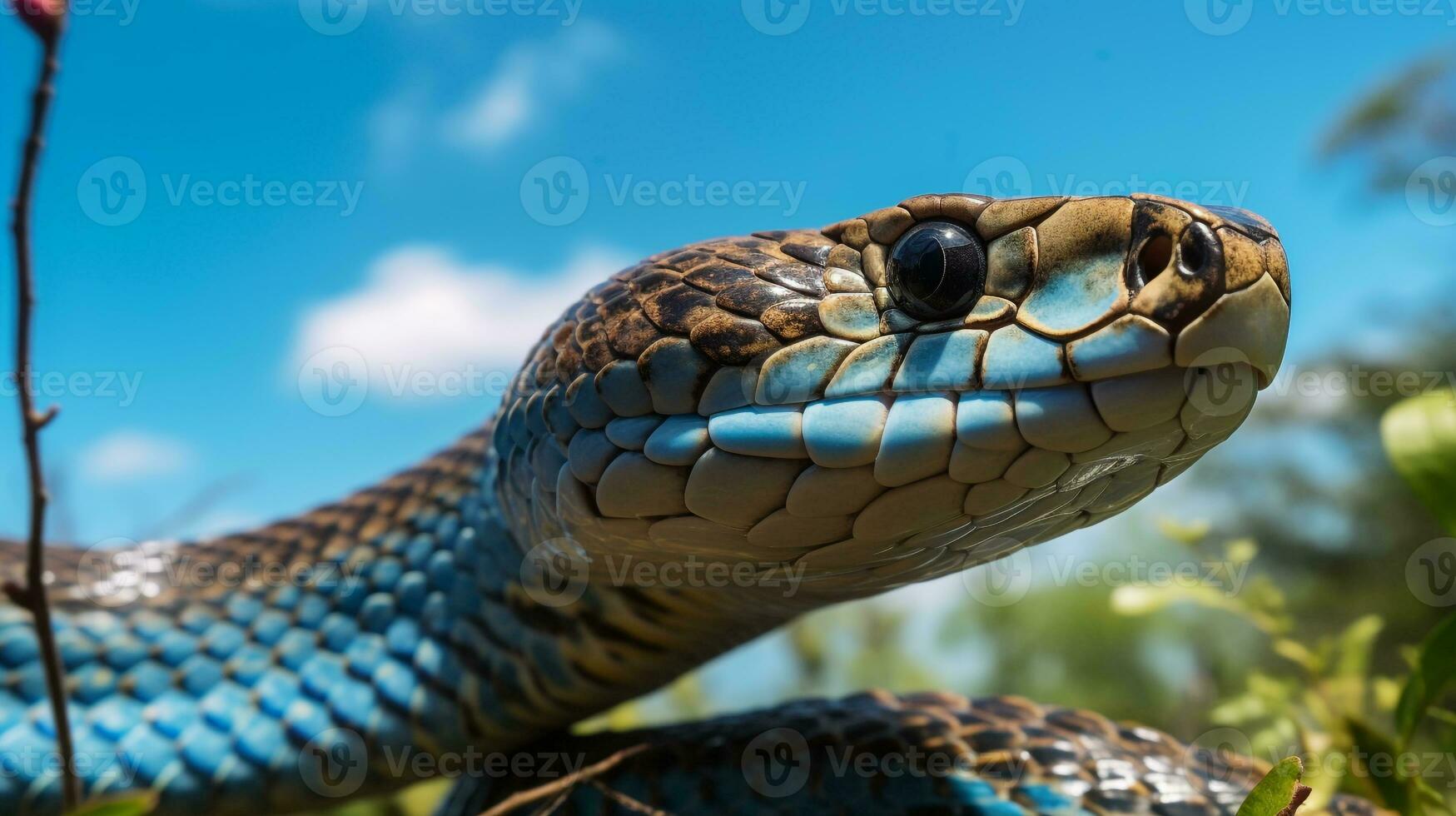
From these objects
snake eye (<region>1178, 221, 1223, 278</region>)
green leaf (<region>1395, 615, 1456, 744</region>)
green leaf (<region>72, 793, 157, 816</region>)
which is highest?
snake eye (<region>1178, 221, 1223, 278</region>)

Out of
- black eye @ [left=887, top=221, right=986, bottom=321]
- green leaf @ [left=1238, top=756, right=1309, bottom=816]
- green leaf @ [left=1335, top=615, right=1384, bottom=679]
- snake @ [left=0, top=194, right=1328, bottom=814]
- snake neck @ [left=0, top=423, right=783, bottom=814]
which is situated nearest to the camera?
green leaf @ [left=1238, top=756, right=1309, bottom=816]

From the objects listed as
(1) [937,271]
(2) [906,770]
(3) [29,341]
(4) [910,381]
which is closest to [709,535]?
(4) [910,381]

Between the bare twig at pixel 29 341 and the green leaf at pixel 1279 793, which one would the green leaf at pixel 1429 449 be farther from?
the bare twig at pixel 29 341

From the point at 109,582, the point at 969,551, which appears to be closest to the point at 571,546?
the point at 969,551

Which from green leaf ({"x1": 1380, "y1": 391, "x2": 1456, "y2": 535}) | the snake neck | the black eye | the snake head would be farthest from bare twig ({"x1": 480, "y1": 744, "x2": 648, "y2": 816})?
green leaf ({"x1": 1380, "y1": 391, "x2": 1456, "y2": 535})

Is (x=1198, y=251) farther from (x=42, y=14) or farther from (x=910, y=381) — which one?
(x=42, y=14)

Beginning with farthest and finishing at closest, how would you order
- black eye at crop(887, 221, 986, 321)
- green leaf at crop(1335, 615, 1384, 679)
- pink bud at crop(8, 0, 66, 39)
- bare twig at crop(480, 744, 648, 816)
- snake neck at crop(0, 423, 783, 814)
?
green leaf at crop(1335, 615, 1384, 679)
snake neck at crop(0, 423, 783, 814)
bare twig at crop(480, 744, 648, 816)
black eye at crop(887, 221, 986, 321)
pink bud at crop(8, 0, 66, 39)

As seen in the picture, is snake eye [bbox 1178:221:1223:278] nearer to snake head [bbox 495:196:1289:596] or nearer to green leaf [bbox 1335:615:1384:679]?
snake head [bbox 495:196:1289:596]

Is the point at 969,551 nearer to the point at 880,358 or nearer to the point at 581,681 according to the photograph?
the point at 880,358
